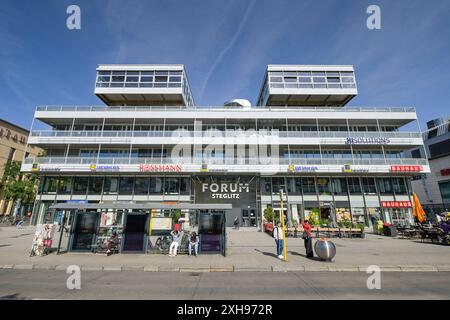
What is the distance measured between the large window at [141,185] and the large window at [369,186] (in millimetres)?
30013

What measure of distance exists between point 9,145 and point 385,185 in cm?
7017

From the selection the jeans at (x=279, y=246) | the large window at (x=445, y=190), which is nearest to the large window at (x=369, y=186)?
the large window at (x=445, y=190)

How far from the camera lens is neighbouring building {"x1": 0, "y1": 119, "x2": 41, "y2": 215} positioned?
4083cm

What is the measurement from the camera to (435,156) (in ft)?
134

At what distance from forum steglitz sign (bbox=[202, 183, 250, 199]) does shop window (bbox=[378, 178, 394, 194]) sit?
60.5 feet

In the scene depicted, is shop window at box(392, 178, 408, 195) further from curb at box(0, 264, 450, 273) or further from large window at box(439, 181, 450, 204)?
curb at box(0, 264, 450, 273)

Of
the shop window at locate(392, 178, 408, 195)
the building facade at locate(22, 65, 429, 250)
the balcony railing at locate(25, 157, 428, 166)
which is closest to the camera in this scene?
the balcony railing at locate(25, 157, 428, 166)

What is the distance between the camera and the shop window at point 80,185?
2819 centimetres

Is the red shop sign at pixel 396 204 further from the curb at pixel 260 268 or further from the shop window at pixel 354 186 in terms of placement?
the curb at pixel 260 268

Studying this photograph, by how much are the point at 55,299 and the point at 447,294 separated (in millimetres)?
11351

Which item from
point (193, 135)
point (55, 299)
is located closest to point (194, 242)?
point (55, 299)

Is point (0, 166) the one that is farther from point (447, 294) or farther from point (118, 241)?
point (447, 294)

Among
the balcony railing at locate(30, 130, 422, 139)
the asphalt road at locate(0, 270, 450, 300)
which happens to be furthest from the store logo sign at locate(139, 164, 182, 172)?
the asphalt road at locate(0, 270, 450, 300)

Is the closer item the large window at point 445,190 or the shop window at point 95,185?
the shop window at point 95,185
